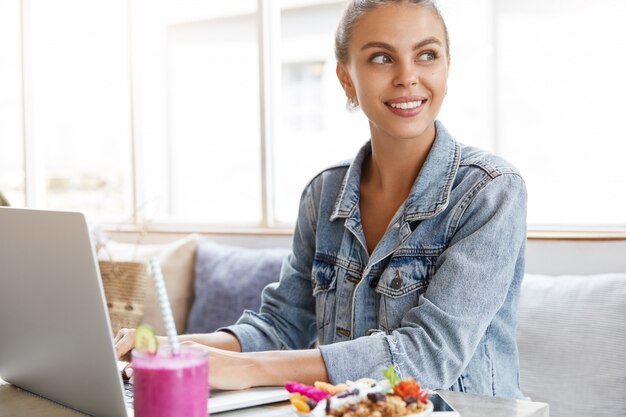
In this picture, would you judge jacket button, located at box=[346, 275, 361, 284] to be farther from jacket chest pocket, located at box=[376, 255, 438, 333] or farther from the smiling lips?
the smiling lips

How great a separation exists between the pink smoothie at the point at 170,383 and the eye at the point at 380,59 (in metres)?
0.93

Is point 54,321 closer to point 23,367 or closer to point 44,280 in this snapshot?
point 44,280

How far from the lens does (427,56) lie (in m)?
1.64

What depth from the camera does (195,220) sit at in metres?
3.59

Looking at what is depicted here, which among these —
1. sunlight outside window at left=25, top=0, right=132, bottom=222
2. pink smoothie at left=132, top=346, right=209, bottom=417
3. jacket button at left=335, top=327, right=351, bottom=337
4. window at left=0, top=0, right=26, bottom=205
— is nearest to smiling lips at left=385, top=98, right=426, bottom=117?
jacket button at left=335, top=327, right=351, bottom=337

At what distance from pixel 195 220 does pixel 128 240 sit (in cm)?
33

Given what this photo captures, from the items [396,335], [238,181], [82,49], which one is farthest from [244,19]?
[396,335]

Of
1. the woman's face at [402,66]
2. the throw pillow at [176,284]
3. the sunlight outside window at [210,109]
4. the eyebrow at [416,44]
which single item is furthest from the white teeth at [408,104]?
the sunlight outside window at [210,109]

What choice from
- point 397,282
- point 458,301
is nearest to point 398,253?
point 397,282

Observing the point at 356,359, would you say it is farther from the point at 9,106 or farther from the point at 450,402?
the point at 9,106

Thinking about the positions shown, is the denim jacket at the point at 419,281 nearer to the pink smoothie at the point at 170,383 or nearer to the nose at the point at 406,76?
the nose at the point at 406,76

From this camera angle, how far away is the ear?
70.9 inches

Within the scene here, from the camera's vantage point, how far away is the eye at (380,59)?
1629 millimetres

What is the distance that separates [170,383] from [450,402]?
47 centimetres
